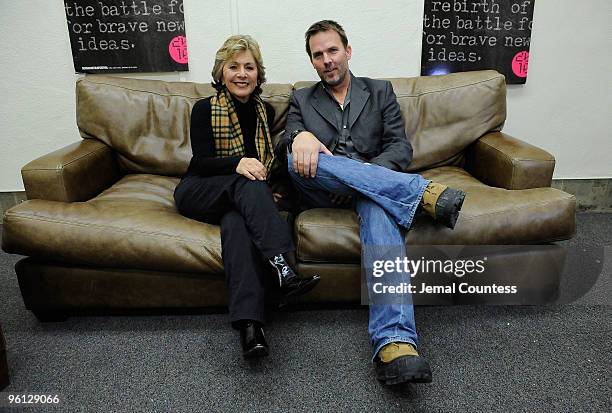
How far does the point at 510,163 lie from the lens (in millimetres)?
1876

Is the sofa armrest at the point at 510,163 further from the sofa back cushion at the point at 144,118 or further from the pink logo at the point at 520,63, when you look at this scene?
the sofa back cushion at the point at 144,118

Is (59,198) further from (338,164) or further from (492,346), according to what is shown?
(492,346)

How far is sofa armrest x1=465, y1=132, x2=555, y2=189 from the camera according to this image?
1.85m

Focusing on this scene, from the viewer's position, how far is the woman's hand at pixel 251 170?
5.51 feet

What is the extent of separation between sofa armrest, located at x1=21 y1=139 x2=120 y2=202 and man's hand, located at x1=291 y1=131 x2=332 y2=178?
89 centimetres

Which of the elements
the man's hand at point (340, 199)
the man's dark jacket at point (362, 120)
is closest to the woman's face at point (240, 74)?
the man's dark jacket at point (362, 120)

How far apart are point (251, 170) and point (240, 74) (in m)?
0.43

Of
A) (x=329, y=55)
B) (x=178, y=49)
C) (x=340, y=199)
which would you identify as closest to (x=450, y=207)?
(x=340, y=199)

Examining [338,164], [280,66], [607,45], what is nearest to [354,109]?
[338,164]

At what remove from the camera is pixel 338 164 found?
1.68 m

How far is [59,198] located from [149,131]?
562 millimetres

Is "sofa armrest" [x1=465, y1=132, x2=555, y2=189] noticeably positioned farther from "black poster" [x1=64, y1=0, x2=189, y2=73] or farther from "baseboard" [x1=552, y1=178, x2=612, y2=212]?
"black poster" [x1=64, y1=0, x2=189, y2=73]

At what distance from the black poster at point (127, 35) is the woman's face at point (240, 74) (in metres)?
0.77

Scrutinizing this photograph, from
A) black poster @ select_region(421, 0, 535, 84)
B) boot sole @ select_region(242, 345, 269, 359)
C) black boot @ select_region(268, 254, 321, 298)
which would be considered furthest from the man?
black poster @ select_region(421, 0, 535, 84)
